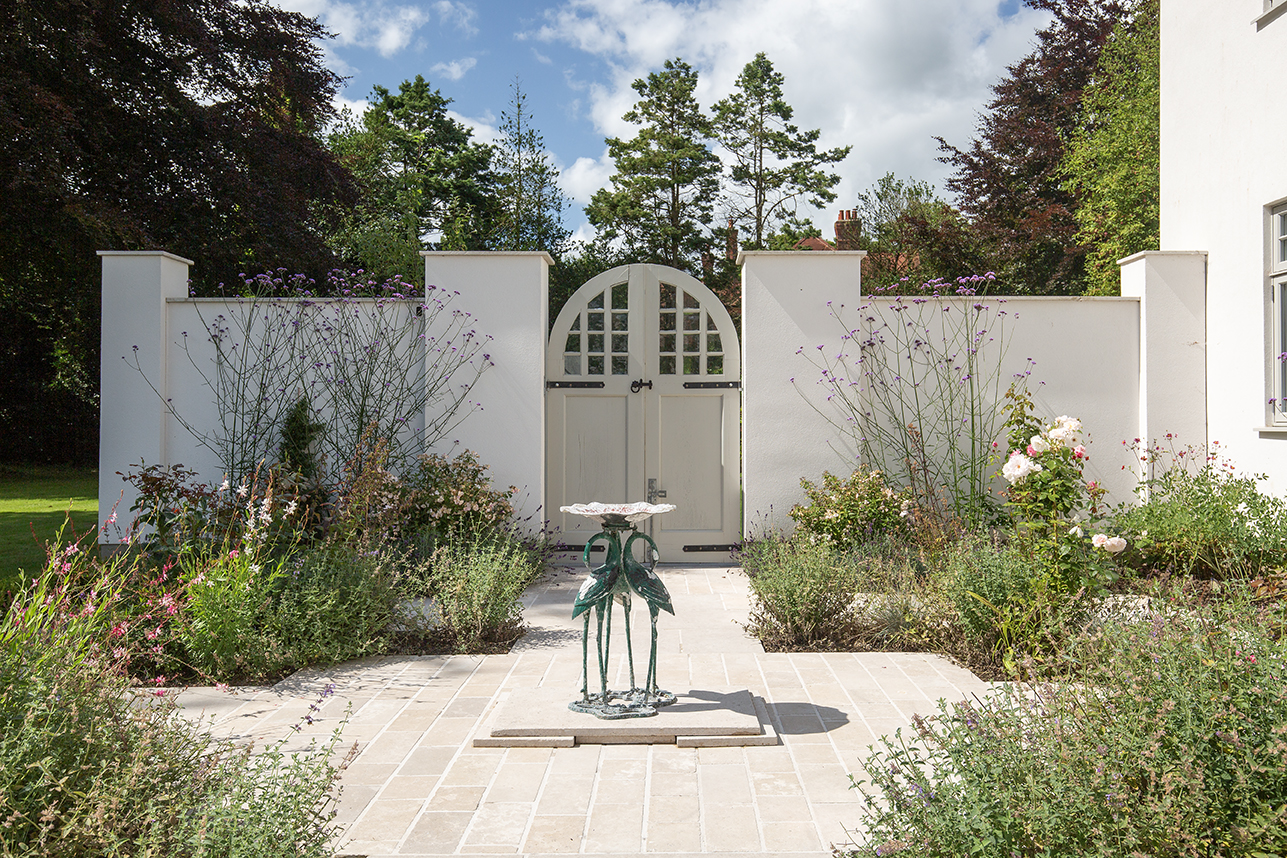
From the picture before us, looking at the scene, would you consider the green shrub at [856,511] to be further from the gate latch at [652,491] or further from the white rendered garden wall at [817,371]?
the gate latch at [652,491]

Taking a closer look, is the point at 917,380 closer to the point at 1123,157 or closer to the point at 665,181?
the point at 1123,157

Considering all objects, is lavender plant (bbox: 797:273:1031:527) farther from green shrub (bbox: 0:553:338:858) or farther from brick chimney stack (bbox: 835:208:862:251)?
brick chimney stack (bbox: 835:208:862:251)

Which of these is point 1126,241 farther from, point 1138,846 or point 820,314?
point 1138,846

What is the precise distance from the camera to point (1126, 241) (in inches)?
593

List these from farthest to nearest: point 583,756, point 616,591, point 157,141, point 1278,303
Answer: point 157,141 → point 1278,303 → point 616,591 → point 583,756

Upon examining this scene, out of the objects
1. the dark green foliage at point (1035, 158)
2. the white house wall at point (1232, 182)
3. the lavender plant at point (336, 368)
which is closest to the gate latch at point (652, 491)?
the lavender plant at point (336, 368)

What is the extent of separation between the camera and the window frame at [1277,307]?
6.74 m

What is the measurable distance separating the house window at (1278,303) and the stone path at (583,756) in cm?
418

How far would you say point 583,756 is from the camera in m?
3.50

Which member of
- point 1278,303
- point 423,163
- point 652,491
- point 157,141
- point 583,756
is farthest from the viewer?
point 423,163

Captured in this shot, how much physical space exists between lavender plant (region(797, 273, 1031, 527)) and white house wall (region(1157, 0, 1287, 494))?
5.83 ft

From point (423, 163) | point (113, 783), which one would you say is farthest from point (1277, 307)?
point (423, 163)

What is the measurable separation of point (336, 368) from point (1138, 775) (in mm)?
7068

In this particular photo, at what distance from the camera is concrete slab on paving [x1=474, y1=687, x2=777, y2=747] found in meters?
3.62
